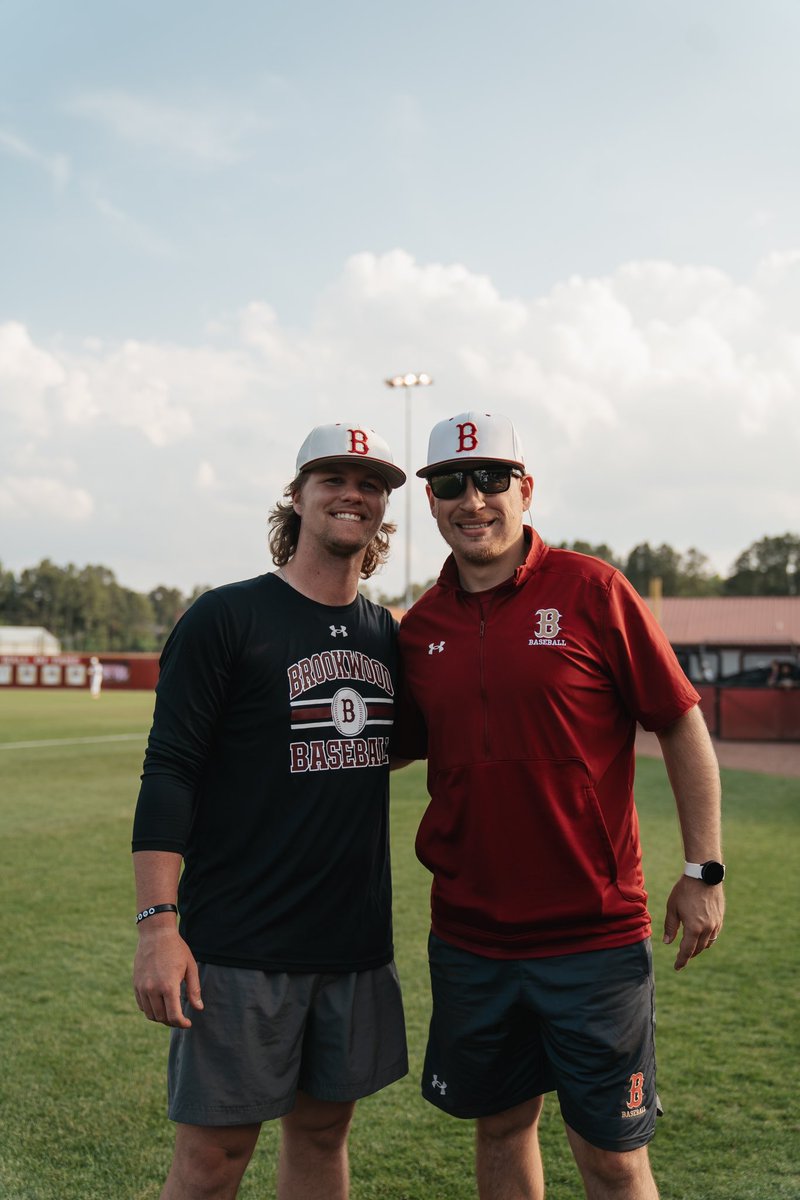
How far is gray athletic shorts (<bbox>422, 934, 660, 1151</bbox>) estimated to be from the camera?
249cm

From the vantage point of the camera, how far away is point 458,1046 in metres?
2.67

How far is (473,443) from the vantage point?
9.39ft

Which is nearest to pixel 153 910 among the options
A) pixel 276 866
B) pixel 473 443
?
pixel 276 866

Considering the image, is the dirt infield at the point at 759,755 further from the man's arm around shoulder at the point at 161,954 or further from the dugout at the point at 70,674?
the dugout at the point at 70,674

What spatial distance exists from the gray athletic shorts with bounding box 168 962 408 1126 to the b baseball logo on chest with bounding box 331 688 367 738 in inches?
26.0

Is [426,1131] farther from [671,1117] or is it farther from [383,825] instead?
[383,825]

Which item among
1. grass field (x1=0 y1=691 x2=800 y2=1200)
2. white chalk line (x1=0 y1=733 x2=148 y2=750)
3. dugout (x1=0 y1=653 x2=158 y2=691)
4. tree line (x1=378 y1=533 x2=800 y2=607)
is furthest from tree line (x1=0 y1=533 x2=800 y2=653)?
grass field (x1=0 y1=691 x2=800 y2=1200)

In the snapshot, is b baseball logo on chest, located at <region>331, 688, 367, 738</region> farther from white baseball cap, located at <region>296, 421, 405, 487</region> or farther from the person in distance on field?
white baseball cap, located at <region>296, 421, 405, 487</region>

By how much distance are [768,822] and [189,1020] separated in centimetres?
969

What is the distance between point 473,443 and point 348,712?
86cm

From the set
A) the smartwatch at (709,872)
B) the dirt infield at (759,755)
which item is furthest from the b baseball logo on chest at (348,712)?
the dirt infield at (759,755)

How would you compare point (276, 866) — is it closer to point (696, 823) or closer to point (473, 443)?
point (696, 823)

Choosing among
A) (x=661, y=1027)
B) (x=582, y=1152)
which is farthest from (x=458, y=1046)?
(x=661, y=1027)

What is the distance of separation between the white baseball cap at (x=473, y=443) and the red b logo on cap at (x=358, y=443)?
198 mm
